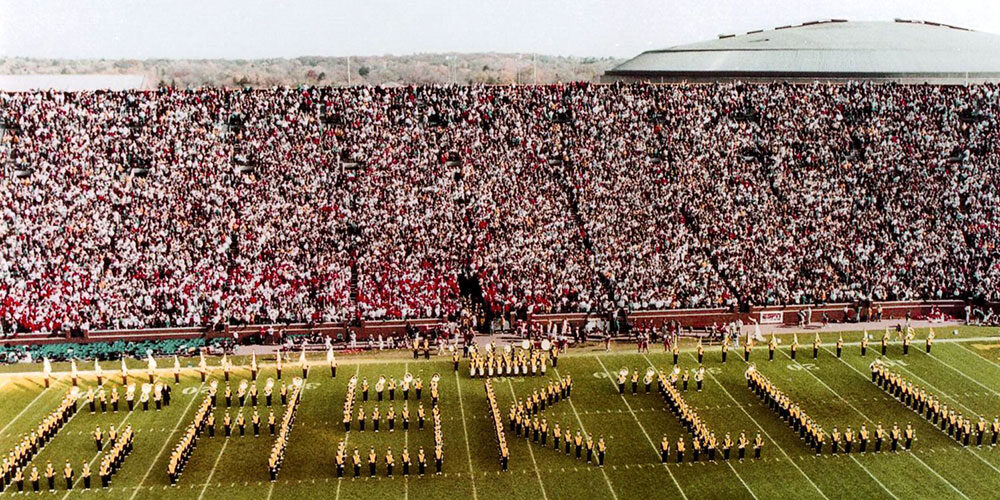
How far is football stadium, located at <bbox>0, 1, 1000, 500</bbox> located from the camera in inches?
915

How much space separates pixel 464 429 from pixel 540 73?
245 feet

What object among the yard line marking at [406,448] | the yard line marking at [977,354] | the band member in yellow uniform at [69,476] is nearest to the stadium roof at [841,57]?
the yard line marking at [977,354]

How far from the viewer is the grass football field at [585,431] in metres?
21.7

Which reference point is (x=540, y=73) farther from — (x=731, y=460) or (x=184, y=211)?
(x=731, y=460)

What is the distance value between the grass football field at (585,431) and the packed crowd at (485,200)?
14.7 ft

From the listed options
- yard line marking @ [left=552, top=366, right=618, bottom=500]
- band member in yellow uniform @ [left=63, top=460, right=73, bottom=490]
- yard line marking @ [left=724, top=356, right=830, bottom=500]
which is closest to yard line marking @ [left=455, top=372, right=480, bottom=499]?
yard line marking @ [left=552, top=366, right=618, bottom=500]

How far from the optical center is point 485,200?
39.2 metres

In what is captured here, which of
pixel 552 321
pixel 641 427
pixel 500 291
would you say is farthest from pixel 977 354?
pixel 500 291

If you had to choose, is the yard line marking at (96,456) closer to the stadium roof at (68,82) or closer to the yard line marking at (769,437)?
the yard line marking at (769,437)

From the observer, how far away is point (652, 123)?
42.9m

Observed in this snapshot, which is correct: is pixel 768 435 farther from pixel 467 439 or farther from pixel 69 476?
pixel 69 476

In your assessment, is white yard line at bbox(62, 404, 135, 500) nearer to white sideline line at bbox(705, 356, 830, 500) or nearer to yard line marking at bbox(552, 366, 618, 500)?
yard line marking at bbox(552, 366, 618, 500)

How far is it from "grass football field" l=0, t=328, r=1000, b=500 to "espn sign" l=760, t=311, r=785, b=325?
3.72 metres

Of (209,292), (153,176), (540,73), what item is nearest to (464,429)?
(209,292)
